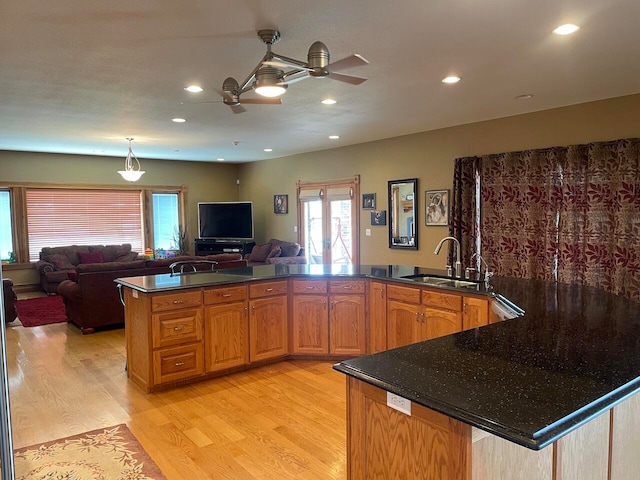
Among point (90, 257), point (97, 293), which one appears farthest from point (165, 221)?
point (97, 293)

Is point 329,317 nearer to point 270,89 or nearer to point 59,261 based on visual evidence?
point 270,89

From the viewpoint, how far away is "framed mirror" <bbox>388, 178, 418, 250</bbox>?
263 inches

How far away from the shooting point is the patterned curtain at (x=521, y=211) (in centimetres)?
507

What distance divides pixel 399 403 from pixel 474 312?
216 centimetres

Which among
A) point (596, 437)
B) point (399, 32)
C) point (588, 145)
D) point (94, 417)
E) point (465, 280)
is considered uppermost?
point (399, 32)

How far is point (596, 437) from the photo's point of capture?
1.64 m

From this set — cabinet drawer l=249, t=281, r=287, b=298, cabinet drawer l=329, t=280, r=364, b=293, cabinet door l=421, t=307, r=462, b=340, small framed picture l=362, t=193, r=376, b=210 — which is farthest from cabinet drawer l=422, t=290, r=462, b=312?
small framed picture l=362, t=193, r=376, b=210

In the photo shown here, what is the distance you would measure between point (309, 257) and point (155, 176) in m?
3.80

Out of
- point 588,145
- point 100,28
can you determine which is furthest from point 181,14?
point 588,145

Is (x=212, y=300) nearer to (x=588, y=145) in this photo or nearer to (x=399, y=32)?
(x=399, y=32)

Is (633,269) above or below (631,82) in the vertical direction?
below

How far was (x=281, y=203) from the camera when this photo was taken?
31.4ft

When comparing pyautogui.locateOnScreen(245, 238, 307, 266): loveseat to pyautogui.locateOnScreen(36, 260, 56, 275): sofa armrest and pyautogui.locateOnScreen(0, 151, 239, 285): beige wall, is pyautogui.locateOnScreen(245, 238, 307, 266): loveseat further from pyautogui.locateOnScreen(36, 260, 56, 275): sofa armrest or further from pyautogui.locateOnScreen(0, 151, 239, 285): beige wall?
pyautogui.locateOnScreen(36, 260, 56, 275): sofa armrest

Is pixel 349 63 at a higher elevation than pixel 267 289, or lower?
higher
